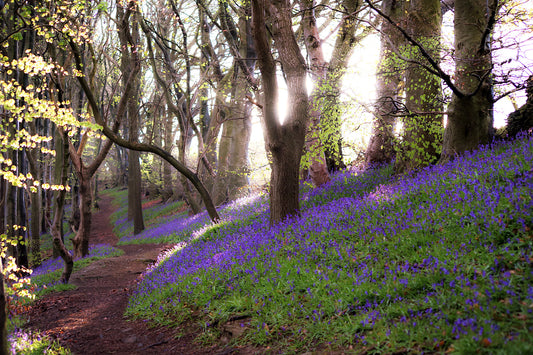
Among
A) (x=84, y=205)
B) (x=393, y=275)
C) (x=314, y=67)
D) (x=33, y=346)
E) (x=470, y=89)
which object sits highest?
(x=314, y=67)

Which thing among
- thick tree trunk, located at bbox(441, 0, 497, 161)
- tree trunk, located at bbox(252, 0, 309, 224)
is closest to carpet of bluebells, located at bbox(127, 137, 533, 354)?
thick tree trunk, located at bbox(441, 0, 497, 161)

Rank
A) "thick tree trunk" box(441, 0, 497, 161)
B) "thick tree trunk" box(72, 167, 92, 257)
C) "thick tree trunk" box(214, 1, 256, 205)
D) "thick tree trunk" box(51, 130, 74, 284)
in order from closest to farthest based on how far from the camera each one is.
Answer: "thick tree trunk" box(441, 0, 497, 161), "thick tree trunk" box(51, 130, 74, 284), "thick tree trunk" box(72, 167, 92, 257), "thick tree trunk" box(214, 1, 256, 205)

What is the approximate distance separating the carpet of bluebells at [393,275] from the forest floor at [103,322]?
339mm

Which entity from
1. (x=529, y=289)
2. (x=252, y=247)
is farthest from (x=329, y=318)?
(x=252, y=247)

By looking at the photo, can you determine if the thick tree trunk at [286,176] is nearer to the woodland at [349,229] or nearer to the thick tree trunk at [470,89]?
the woodland at [349,229]

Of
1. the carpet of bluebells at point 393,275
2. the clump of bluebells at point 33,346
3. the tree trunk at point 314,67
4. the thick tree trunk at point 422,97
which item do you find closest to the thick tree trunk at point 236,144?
the tree trunk at point 314,67

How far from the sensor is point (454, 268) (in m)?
4.10

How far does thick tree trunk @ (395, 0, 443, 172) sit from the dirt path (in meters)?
6.94

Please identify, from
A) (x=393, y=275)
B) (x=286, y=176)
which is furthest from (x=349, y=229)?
(x=286, y=176)

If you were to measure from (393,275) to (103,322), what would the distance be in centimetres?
617

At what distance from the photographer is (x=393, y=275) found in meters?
4.62

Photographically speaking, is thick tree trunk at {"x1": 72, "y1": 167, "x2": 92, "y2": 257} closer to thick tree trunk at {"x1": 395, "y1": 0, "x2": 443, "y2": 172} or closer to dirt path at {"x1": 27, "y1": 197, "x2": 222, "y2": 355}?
dirt path at {"x1": 27, "y1": 197, "x2": 222, "y2": 355}

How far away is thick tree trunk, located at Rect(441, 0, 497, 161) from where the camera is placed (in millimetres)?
7551

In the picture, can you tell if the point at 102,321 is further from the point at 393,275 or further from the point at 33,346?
the point at 393,275
